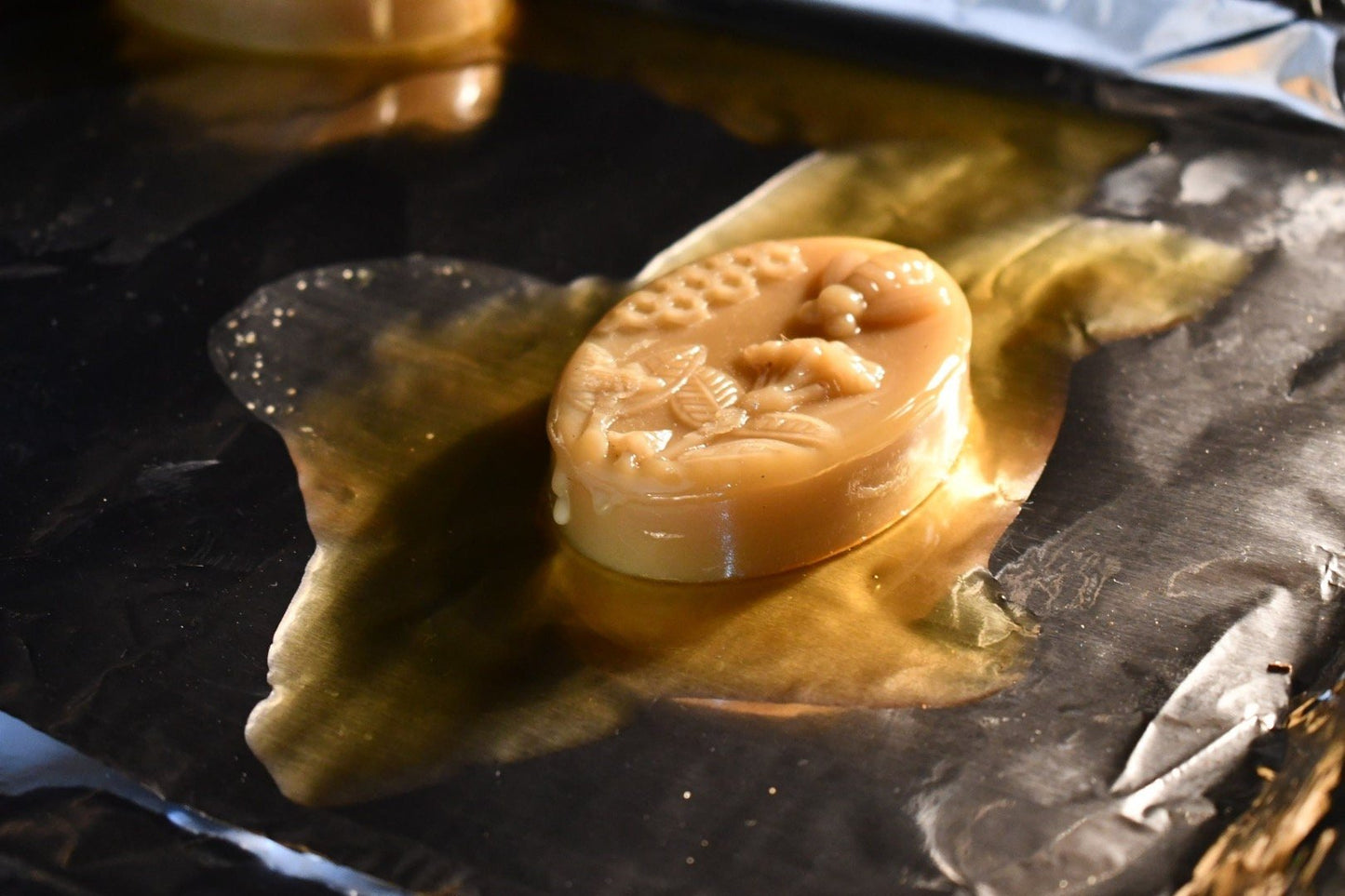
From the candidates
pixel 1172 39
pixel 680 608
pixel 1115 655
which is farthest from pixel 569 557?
pixel 1172 39

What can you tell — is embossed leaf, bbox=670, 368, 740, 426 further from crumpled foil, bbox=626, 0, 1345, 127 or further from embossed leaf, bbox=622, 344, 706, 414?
crumpled foil, bbox=626, 0, 1345, 127

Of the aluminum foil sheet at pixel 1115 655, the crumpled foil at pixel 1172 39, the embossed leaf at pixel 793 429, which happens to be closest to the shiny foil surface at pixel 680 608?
the aluminum foil sheet at pixel 1115 655

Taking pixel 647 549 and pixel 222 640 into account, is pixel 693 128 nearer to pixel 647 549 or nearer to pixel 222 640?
pixel 647 549

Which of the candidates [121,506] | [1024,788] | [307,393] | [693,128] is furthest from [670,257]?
[1024,788]

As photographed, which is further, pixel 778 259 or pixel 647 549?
pixel 778 259

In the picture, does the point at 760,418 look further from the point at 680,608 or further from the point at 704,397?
the point at 680,608

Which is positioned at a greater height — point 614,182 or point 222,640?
point 614,182
